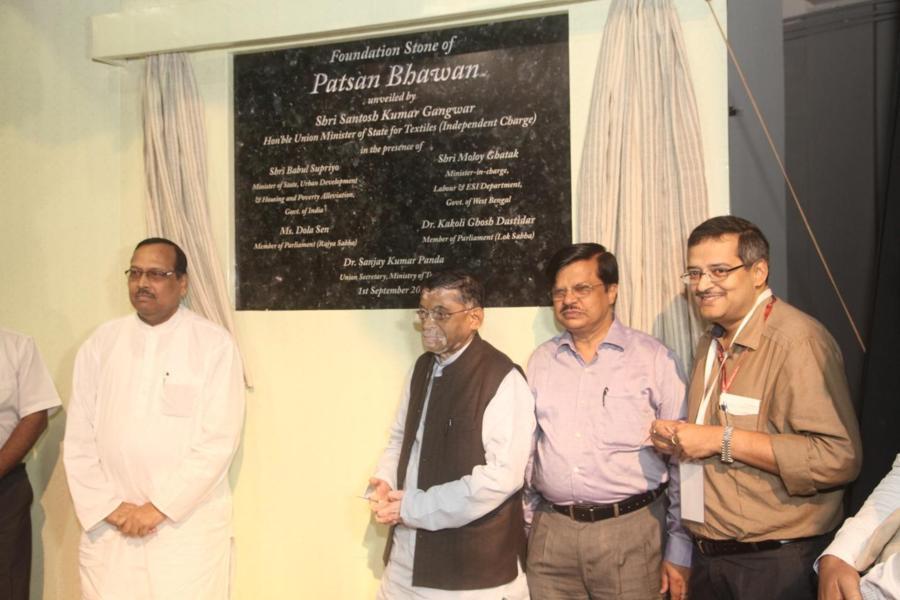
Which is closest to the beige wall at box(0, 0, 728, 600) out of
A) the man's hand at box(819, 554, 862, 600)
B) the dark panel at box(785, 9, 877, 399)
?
the man's hand at box(819, 554, 862, 600)

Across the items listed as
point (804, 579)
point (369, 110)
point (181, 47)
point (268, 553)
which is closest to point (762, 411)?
point (804, 579)

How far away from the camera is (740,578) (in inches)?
90.4

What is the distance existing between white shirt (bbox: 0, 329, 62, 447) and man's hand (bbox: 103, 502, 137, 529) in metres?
0.75

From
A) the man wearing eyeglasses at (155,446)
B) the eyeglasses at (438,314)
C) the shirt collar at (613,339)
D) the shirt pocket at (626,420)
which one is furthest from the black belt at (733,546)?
the man wearing eyeglasses at (155,446)

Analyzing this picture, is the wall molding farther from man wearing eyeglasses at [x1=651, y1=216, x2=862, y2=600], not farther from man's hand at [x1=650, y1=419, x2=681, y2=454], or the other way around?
man's hand at [x1=650, y1=419, x2=681, y2=454]

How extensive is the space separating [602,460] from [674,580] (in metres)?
0.45

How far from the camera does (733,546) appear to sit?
7.63 ft

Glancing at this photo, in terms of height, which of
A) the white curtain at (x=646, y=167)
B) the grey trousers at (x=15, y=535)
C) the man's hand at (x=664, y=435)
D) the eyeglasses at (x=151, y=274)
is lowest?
the grey trousers at (x=15, y=535)

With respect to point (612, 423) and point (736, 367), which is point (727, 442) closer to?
point (736, 367)

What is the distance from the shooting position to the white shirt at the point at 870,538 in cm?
179

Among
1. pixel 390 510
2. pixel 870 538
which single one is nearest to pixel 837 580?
pixel 870 538

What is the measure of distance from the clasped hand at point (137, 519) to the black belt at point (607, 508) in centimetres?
160

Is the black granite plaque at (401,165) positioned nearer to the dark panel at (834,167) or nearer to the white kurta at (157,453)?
the white kurta at (157,453)

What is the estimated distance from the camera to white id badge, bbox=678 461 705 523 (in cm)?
239
